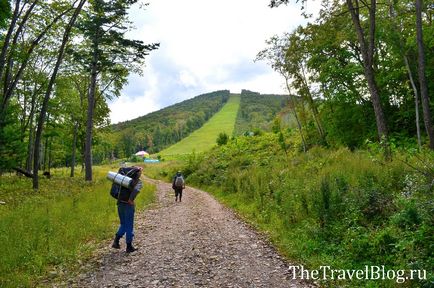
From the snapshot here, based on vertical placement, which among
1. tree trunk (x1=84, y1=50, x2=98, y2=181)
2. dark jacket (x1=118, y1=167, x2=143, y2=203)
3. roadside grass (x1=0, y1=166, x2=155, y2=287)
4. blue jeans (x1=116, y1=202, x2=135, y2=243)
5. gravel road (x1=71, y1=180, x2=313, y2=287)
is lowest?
gravel road (x1=71, y1=180, x2=313, y2=287)

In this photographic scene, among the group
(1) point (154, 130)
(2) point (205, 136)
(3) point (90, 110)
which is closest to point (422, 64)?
(3) point (90, 110)

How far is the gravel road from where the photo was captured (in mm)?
6340

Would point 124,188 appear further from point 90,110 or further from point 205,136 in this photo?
point 205,136

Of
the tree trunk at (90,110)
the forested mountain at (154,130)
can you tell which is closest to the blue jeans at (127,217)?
the tree trunk at (90,110)

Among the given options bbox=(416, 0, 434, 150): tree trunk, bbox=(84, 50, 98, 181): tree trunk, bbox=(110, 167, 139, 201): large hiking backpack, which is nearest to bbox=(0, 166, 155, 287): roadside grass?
bbox=(110, 167, 139, 201): large hiking backpack

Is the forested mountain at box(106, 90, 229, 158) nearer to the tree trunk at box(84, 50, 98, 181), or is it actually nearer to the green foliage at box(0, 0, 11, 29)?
the tree trunk at box(84, 50, 98, 181)

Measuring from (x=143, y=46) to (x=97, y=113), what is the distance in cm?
2192

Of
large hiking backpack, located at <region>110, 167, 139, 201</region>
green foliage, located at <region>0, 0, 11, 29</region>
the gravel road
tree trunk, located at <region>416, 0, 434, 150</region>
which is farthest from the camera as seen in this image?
tree trunk, located at <region>416, 0, 434, 150</region>

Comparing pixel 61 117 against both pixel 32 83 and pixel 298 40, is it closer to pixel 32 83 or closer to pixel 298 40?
pixel 32 83

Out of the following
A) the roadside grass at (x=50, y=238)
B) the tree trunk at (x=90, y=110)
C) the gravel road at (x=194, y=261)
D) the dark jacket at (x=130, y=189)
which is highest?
the tree trunk at (x=90, y=110)

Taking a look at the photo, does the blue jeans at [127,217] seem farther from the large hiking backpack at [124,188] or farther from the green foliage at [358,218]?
the green foliage at [358,218]

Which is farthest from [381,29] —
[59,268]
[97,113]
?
[97,113]

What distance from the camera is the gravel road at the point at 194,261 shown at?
634 cm

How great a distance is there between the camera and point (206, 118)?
646ft
